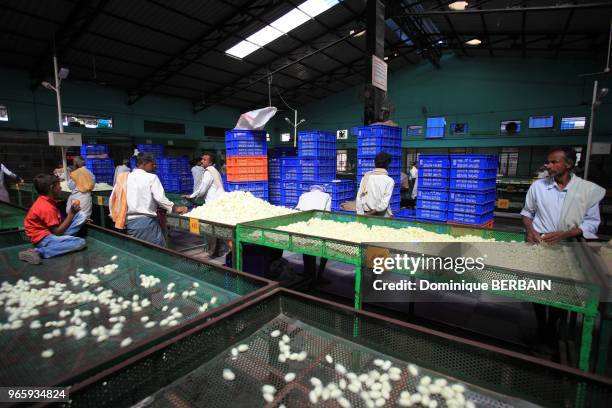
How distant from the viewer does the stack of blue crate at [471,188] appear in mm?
5594

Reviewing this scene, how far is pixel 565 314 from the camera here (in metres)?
2.48

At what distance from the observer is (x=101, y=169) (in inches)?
380

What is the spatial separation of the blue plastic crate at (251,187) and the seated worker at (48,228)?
Answer: 13.3ft

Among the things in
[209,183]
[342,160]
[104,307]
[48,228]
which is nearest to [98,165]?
[209,183]

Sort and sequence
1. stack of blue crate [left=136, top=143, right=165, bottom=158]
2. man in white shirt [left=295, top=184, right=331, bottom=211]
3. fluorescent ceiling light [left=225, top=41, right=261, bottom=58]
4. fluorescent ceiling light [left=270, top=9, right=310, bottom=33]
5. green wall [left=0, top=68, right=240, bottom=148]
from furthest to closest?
fluorescent ceiling light [left=225, top=41, right=261, bottom=58] < stack of blue crate [left=136, top=143, right=165, bottom=158] < green wall [left=0, top=68, right=240, bottom=148] < fluorescent ceiling light [left=270, top=9, right=310, bottom=33] < man in white shirt [left=295, top=184, right=331, bottom=211]

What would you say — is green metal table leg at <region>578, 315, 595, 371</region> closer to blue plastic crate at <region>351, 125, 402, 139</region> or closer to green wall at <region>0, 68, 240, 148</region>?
blue plastic crate at <region>351, 125, 402, 139</region>

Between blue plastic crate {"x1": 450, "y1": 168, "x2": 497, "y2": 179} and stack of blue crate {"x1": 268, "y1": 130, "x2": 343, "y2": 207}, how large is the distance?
2.55 m

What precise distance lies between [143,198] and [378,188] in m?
2.83

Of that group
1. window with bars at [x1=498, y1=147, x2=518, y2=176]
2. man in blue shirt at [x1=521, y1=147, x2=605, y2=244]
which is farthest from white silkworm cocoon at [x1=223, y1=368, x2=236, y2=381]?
window with bars at [x1=498, y1=147, x2=518, y2=176]

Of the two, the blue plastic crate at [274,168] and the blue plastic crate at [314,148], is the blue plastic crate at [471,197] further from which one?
the blue plastic crate at [274,168]

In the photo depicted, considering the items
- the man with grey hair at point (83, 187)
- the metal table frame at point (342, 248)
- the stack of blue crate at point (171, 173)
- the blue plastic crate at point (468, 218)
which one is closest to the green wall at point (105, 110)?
the stack of blue crate at point (171, 173)

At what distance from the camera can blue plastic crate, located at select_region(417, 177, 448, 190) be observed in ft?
19.7

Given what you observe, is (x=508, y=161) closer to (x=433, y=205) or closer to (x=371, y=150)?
(x=433, y=205)

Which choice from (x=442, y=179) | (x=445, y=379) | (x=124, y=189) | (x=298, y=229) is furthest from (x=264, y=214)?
(x=442, y=179)
